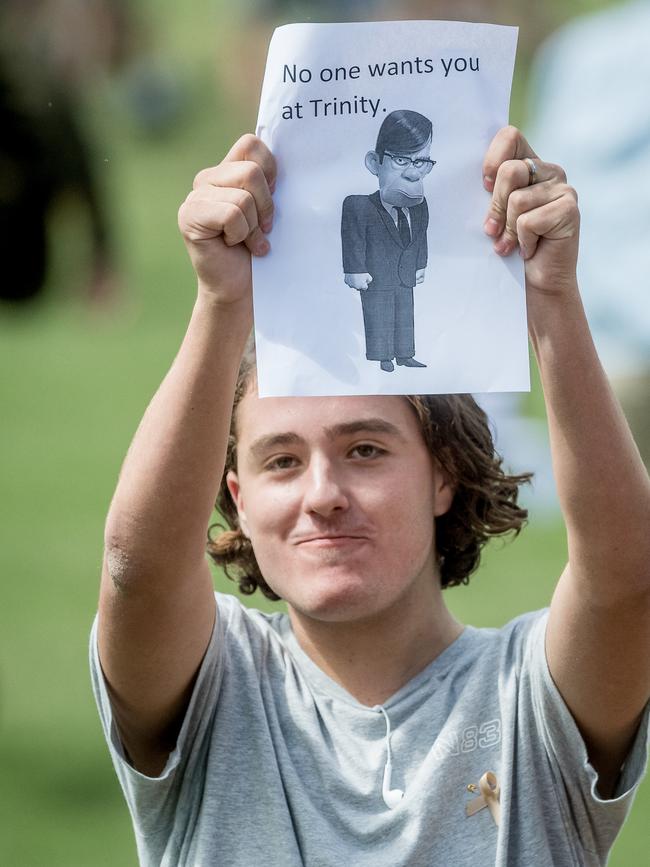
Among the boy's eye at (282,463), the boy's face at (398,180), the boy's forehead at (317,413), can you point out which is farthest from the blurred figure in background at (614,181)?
the boy's face at (398,180)

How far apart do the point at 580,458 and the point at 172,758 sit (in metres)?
0.72

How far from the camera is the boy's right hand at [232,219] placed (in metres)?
2.04

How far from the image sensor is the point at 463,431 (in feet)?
8.32

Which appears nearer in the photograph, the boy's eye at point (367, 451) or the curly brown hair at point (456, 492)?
the boy's eye at point (367, 451)

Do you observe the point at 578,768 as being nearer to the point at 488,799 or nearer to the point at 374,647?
the point at 488,799

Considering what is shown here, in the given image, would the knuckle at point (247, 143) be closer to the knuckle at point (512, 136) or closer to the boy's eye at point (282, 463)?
the knuckle at point (512, 136)

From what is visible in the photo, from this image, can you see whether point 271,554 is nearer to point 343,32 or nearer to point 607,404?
point 607,404

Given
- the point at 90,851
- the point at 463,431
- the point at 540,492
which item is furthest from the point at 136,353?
the point at 463,431

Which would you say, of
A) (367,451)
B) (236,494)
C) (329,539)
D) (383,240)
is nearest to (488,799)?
(329,539)

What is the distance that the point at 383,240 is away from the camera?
82.3 inches

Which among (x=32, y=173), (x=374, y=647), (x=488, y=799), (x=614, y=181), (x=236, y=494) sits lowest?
(x=488, y=799)

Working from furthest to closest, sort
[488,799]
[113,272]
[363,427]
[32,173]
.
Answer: [113,272], [32,173], [363,427], [488,799]

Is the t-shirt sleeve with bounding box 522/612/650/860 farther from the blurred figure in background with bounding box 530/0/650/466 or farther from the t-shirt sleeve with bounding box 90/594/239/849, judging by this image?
the blurred figure in background with bounding box 530/0/650/466

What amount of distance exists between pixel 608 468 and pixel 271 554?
0.51 m
